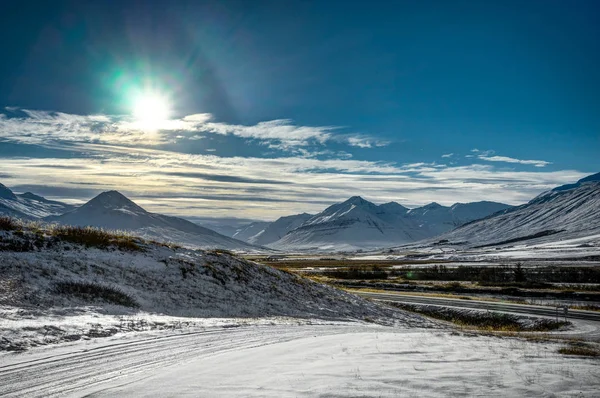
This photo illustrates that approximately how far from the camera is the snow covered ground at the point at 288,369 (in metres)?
8.89

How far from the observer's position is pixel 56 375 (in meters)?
10.3

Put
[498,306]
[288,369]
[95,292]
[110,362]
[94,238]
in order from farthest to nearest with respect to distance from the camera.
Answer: [498,306] < [94,238] < [95,292] < [110,362] < [288,369]

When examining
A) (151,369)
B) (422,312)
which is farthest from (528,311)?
(151,369)

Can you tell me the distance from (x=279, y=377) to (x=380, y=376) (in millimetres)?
2451

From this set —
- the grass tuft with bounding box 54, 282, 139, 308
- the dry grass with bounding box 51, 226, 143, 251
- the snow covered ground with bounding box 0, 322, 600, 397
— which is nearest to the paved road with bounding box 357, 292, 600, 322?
the snow covered ground with bounding box 0, 322, 600, 397

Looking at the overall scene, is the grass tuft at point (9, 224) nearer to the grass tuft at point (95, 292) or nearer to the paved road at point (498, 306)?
the grass tuft at point (95, 292)

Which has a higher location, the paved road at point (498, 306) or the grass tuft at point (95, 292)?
the grass tuft at point (95, 292)

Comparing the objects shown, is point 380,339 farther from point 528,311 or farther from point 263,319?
point 528,311

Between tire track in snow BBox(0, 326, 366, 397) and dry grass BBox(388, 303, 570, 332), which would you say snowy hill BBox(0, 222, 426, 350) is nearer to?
tire track in snow BBox(0, 326, 366, 397)

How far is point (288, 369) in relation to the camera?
10.8m

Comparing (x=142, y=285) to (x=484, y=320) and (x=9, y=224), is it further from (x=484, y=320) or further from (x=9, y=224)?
(x=484, y=320)

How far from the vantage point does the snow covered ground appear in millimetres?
8891

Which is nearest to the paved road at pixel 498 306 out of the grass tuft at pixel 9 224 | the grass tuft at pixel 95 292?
the grass tuft at pixel 95 292

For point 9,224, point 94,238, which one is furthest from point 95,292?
point 9,224
